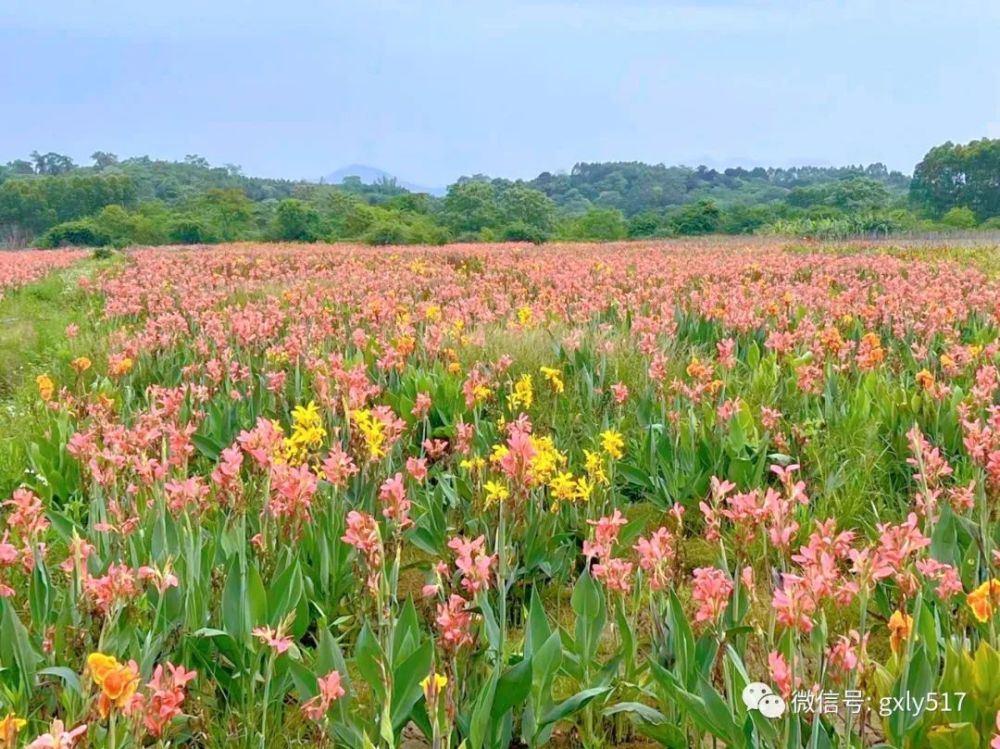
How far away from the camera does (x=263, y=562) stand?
2557mm

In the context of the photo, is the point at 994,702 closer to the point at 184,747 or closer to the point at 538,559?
the point at 538,559

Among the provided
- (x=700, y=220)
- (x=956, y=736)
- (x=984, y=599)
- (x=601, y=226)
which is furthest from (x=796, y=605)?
(x=601, y=226)

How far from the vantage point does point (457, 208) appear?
58.2 metres

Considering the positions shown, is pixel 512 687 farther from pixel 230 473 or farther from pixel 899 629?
pixel 230 473

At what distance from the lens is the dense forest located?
4938cm

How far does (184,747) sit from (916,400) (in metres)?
3.40

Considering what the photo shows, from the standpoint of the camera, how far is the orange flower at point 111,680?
1171mm

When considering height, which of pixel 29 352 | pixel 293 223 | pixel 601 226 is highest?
pixel 293 223

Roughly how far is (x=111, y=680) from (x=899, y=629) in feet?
4.44

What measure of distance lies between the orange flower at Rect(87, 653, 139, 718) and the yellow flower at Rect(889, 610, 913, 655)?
4.22 ft

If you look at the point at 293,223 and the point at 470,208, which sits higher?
the point at 470,208

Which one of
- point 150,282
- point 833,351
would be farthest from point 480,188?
point 833,351

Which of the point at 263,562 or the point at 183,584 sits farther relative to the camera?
the point at 263,562

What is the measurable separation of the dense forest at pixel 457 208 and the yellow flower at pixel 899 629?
35.1 m
